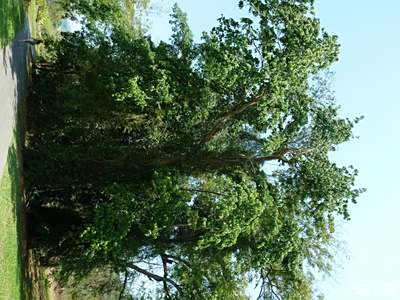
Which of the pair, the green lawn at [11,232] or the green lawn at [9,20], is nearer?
the green lawn at [11,232]

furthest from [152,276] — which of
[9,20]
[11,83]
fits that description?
[9,20]

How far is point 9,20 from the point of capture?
68.8 ft

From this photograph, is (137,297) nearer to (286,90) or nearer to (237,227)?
(237,227)

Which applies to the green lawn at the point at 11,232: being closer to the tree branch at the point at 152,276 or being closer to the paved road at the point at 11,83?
the paved road at the point at 11,83

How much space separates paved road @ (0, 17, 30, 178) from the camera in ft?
62.2

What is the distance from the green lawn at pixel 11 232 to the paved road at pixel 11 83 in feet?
3.01

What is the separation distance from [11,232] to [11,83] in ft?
15.5

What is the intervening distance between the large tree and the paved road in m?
1.46

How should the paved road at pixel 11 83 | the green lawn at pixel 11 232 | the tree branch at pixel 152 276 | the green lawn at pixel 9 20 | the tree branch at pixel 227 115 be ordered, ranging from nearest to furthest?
the green lawn at pixel 11 232 → the paved road at pixel 11 83 → the green lawn at pixel 9 20 → the tree branch at pixel 227 115 → the tree branch at pixel 152 276

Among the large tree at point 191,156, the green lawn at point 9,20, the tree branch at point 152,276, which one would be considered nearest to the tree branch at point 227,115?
the large tree at point 191,156

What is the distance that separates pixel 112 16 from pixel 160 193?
24.7ft

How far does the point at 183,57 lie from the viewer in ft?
77.2

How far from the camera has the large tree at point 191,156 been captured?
22.0 m

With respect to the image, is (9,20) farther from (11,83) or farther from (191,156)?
(191,156)
